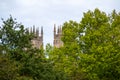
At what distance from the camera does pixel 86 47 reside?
55.6 metres

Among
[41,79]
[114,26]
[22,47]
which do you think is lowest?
[41,79]

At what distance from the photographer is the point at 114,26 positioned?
2254 inches

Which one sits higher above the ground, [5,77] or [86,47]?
[86,47]

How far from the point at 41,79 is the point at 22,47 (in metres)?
→ 2.76

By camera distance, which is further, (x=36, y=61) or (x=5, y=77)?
(x=36, y=61)

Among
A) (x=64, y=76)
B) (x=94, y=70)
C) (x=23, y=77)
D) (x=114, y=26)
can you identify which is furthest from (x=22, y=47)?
(x=114, y=26)

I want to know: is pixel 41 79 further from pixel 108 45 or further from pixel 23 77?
pixel 108 45

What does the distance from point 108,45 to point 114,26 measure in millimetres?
4254

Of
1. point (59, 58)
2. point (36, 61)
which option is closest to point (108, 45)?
point (59, 58)

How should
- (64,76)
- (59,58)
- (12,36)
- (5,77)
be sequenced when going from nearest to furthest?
(5,77) < (12,36) < (64,76) < (59,58)

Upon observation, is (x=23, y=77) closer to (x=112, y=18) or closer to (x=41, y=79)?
(x=41, y=79)

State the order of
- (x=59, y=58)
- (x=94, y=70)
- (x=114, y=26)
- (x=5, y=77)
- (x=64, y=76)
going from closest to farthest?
(x=5, y=77), (x=64, y=76), (x=94, y=70), (x=114, y=26), (x=59, y=58)

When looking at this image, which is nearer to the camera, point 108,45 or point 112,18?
point 108,45

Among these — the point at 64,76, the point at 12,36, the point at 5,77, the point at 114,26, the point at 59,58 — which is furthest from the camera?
the point at 59,58
